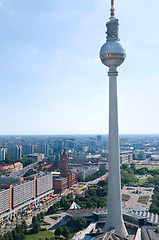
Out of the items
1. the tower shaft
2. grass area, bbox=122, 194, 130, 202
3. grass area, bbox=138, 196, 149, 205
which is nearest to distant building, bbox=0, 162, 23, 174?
grass area, bbox=122, 194, 130, 202

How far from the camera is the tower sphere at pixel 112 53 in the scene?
1811 inches

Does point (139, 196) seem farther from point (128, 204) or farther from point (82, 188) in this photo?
point (82, 188)

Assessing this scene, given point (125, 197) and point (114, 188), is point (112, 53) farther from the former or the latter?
point (125, 197)

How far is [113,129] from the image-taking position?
45375mm

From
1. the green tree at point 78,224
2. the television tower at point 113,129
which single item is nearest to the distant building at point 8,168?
the green tree at point 78,224

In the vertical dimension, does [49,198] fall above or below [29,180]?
below

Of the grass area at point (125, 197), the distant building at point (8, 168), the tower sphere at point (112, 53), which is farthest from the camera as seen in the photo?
the distant building at point (8, 168)

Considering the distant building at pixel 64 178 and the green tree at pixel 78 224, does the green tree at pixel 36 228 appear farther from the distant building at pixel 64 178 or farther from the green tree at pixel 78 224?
the distant building at pixel 64 178

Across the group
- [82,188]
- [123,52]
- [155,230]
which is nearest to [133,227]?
[155,230]

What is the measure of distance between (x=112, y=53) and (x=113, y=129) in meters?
14.1

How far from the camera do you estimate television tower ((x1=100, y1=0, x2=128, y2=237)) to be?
1737 inches

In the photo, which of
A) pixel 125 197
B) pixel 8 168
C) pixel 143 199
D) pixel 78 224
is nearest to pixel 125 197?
pixel 125 197

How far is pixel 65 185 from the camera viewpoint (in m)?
95.9

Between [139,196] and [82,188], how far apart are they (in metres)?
22.1
